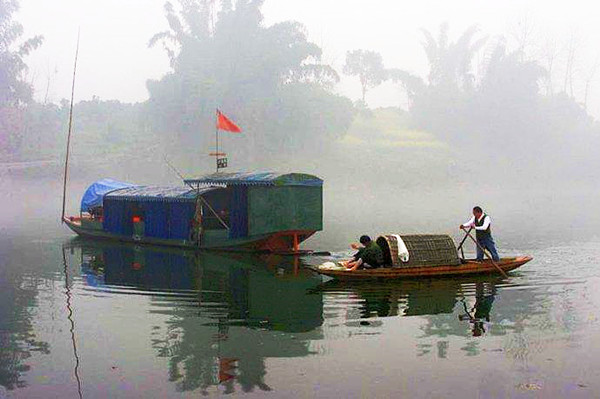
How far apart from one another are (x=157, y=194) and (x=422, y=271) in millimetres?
14242

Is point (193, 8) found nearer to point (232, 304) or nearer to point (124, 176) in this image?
point (124, 176)

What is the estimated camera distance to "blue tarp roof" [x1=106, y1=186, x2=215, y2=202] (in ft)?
84.6

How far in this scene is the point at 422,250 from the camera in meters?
17.4

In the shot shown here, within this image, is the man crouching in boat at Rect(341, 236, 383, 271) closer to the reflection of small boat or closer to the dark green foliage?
the reflection of small boat

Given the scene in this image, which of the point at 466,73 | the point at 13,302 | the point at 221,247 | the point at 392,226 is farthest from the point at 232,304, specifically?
the point at 466,73

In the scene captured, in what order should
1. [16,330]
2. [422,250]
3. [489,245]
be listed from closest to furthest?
[16,330]
[422,250]
[489,245]

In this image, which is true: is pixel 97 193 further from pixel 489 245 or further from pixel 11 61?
pixel 11 61

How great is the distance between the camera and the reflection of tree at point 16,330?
32.9 feet

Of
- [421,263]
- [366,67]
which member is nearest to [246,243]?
[421,263]

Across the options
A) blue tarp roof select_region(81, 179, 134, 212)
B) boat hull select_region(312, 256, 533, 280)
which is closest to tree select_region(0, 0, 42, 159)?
blue tarp roof select_region(81, 179, 134, 212)

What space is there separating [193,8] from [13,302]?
225 ft

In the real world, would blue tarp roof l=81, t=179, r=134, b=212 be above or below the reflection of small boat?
above

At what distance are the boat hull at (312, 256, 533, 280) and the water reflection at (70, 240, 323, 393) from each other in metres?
1.09

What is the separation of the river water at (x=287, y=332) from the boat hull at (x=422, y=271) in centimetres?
30
